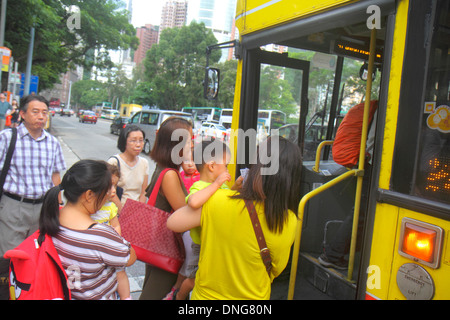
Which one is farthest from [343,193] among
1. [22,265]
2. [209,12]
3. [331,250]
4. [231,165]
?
[209,12]

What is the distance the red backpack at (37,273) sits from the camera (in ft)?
4.87

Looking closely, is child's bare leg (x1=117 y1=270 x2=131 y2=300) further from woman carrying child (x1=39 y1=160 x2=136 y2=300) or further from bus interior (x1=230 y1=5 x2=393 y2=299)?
bus interior (x1=230 y1=5 x2=393 y2=299)

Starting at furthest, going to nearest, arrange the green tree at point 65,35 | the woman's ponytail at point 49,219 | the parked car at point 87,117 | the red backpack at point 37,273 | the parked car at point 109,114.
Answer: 1. the parked car at point 109,114
2. the parked car at point 87,117
3. the green tree at point 65,35
4. the woman's ponytail at point 49,219
5. the red backpack at point 37,273

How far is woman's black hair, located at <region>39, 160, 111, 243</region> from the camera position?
1.65 m

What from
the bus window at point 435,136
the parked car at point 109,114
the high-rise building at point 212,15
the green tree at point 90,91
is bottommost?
the bus window at point 435,136

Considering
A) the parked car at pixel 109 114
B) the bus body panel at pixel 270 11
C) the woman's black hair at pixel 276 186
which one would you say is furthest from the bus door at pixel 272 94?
the parked car at pixel 109 114

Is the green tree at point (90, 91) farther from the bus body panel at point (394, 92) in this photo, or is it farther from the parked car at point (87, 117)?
the bus body panel at point (394, 92)

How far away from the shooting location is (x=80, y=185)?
1.74m

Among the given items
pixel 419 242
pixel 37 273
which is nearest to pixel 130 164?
pixel 37 273

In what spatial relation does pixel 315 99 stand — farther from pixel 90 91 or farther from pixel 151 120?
pixel 90 91

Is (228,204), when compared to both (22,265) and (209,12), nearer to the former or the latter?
(22,265)

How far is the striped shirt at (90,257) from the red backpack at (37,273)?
62 millimetres

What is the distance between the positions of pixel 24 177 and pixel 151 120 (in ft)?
52.7

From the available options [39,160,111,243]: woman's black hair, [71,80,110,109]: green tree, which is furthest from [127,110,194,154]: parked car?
[71,80,110,109]: green tree
